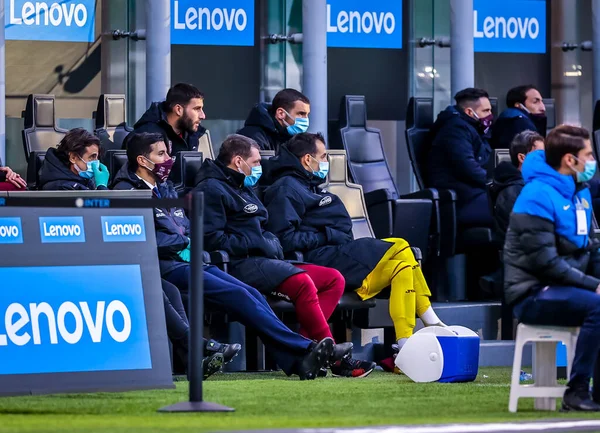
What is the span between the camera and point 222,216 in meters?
8.16

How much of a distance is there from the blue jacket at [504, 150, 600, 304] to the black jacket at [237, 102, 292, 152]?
3.66 m

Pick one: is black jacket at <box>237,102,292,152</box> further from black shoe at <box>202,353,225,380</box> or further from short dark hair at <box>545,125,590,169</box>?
short dark hair at <box>545,125,590,169</box>

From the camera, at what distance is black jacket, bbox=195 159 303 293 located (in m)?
8.03

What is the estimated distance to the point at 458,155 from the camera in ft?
33.5

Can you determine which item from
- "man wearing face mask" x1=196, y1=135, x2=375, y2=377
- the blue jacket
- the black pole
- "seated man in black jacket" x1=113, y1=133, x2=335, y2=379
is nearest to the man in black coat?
"man wearing face mask" x1=196, y1=135, x2=375, y2=377

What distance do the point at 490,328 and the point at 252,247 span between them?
2.29 m

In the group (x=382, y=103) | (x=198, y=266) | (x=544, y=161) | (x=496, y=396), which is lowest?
(x=496, y=396)

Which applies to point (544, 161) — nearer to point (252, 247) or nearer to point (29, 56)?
point (252, 247)

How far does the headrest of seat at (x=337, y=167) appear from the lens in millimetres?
9469

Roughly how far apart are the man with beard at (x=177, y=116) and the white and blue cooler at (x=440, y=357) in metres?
2.22

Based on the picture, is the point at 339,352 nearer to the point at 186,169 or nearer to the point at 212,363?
the point at 212,363

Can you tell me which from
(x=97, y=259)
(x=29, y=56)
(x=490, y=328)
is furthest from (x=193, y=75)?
(x=97, y=259)

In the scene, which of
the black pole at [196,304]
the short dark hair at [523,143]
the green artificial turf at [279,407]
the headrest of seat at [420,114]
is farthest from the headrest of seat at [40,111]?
the black pole at [196,304]

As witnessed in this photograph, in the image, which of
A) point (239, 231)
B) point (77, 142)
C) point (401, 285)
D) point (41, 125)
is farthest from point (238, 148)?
point (41, 125)
